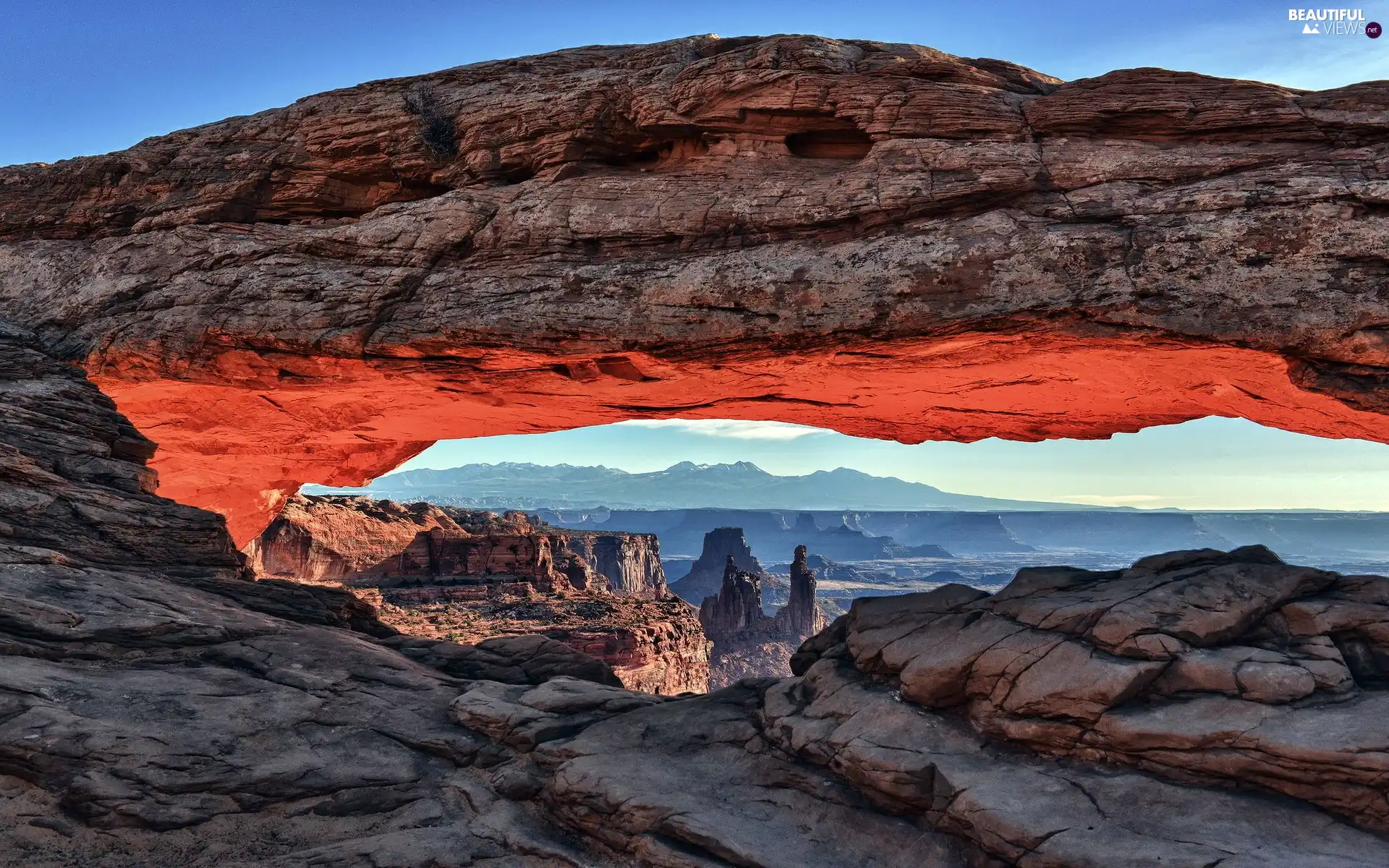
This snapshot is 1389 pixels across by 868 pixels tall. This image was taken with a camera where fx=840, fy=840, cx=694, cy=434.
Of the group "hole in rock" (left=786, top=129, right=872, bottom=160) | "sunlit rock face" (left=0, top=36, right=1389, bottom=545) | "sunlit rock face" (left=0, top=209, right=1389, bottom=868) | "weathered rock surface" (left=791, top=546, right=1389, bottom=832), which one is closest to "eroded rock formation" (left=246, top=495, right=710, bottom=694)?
"sunlit rock face" (left=0, top=36, right=1389, bottom=545)

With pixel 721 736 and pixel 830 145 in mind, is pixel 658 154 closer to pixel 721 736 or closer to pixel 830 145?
pixel 830 145

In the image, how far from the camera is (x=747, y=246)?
1758 centimetres

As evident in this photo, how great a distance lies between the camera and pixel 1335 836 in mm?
10836

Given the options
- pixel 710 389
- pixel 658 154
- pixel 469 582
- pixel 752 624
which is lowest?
pixel 752 624

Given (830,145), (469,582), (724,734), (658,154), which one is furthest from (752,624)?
(830,145)

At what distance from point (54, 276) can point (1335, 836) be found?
95.1ft

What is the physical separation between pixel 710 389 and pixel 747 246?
500cm

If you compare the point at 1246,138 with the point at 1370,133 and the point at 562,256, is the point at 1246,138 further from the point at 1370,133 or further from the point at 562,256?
the point at 562,256

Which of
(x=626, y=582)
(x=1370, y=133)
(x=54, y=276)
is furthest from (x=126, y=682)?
(x=626, y=582)

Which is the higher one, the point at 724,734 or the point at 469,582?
the point at 724,734

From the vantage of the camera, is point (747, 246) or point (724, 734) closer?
point (724, 734)

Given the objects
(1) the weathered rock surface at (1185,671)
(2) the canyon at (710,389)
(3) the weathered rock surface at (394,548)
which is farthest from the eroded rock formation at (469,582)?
(1) the weathered rock surface at (1185,671)

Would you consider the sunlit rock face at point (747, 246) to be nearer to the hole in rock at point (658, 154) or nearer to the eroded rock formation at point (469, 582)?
the hole in rock at point (658, 154)

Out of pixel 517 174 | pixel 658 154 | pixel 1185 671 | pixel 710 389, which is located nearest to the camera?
pixel 1185 671
